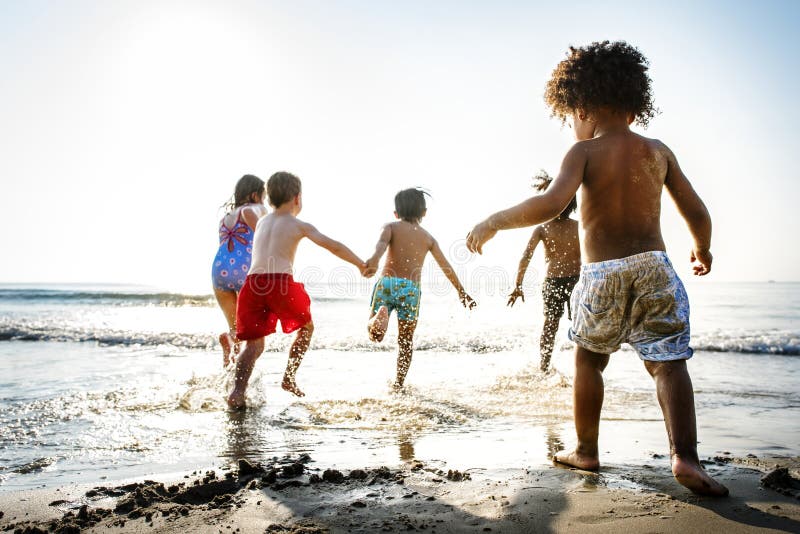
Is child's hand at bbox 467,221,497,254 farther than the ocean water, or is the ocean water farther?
the ocean water

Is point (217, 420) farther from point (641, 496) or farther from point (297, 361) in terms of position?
point (641, 496)

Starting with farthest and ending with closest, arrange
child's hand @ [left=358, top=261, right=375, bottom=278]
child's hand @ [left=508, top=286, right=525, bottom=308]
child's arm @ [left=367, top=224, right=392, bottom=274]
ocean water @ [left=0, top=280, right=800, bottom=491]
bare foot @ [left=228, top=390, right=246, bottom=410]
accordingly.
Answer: child's hand @ [left=508, top=286, right=525, bottom=308], child's arm @ [left=367, top=224, right=392, bottom=274], child's hand @ [left=358, top=261, right=375, bottom=278], bare foot @ [left=228, top=390, right=246, bottom=410], ocean water @ [left=0, top=280, right=800, bottom=491]

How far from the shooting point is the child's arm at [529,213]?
2.37 meters

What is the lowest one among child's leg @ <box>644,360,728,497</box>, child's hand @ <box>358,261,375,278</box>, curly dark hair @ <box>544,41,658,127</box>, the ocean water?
the ocean water

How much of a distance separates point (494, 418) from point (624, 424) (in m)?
0.84

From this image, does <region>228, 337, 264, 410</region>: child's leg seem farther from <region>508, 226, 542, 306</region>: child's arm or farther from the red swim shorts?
<region>508, 226, 542, 306</region>: child's arm

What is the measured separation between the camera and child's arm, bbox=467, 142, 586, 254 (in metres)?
2.37

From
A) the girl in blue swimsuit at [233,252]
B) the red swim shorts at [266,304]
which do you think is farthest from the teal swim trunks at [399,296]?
the girl in blue swimsuit at [233,252]

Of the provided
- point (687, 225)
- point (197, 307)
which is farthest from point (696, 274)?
point (197, 307)

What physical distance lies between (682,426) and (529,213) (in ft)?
3.42

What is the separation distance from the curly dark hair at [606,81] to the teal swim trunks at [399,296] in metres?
2.73

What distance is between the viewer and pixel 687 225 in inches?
105

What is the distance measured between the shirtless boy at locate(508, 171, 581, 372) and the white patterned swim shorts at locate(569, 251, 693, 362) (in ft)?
11.1

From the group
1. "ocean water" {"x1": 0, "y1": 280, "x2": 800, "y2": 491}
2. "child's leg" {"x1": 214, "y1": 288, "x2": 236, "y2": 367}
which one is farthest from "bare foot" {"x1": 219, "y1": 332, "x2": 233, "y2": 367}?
"ocean water" {"x1": 0, "y1": 280, "x2": 800, "y2": 491}
